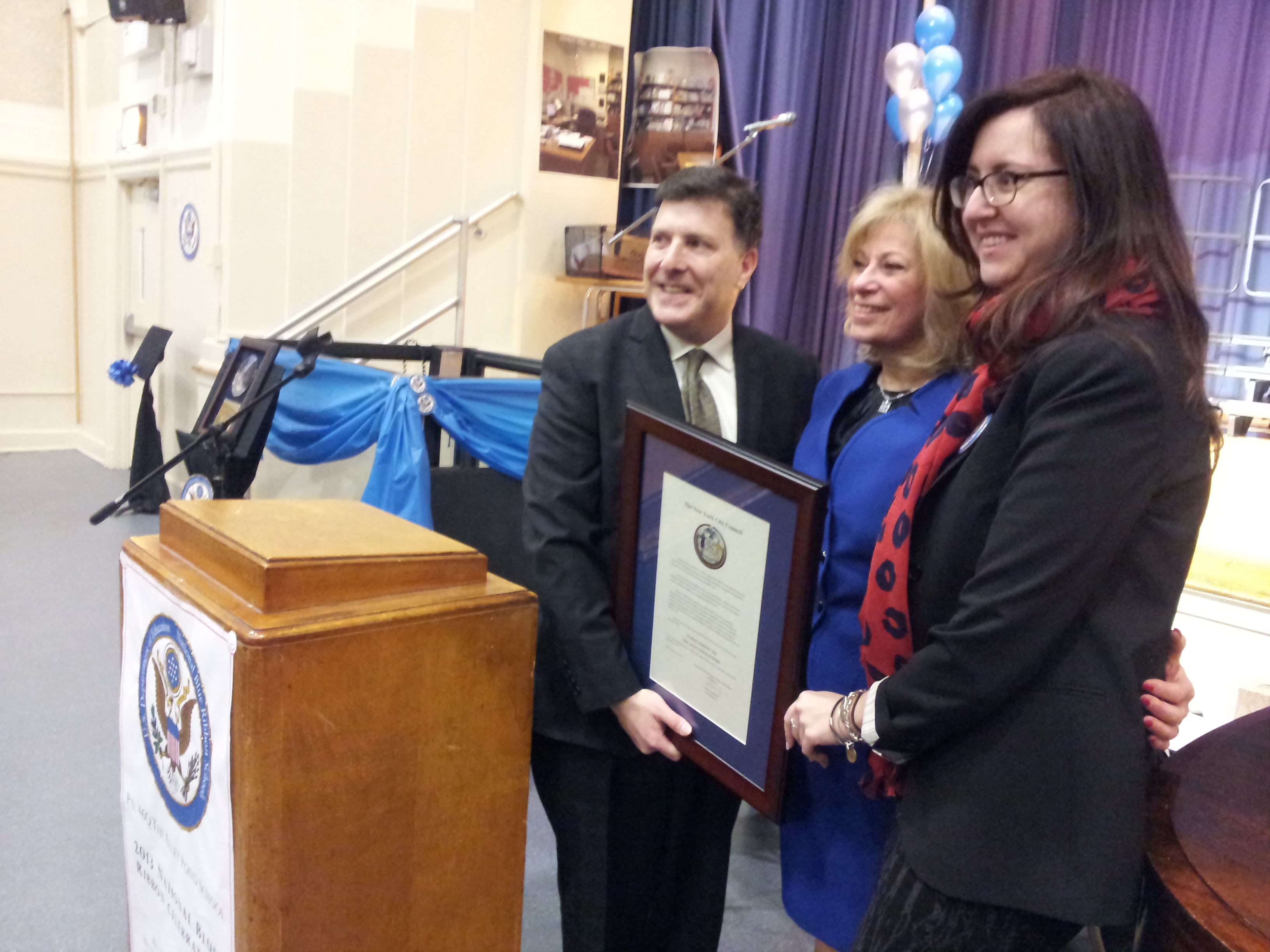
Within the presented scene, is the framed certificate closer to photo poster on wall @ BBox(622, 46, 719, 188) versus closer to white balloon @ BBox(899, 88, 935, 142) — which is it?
photo poster on wall @ BBox(622, 46, 719, 188)

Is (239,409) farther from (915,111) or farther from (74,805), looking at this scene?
(915,111)

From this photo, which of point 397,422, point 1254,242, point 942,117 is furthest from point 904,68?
point 397,422

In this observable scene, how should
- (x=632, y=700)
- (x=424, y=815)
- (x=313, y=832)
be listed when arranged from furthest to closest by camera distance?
(x=632, y=700), (x=424, y=815), (x=313, y=832)

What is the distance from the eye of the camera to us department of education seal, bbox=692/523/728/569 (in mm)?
1194

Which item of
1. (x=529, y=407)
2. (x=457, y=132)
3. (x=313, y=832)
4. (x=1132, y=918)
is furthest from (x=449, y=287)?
(x=1132, y=918)

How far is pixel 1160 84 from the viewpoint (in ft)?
17.4

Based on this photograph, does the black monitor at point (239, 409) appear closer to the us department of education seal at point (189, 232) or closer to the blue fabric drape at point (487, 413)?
Answer: the blue fabric drape at point (487, 413)

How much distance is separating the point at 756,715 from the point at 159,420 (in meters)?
5.58

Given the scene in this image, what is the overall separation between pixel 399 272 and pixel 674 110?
168 cm

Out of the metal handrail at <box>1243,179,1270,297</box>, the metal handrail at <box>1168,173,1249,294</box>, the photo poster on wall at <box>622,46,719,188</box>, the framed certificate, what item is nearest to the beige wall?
the photo poster on wall at <box>622,46,719,188</box>

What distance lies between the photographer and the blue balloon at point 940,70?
4855 mm

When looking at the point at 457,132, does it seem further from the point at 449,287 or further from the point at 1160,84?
the point at 1160,84

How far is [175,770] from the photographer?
3.87 ft

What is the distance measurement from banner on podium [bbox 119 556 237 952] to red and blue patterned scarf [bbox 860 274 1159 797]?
0.68 meters
